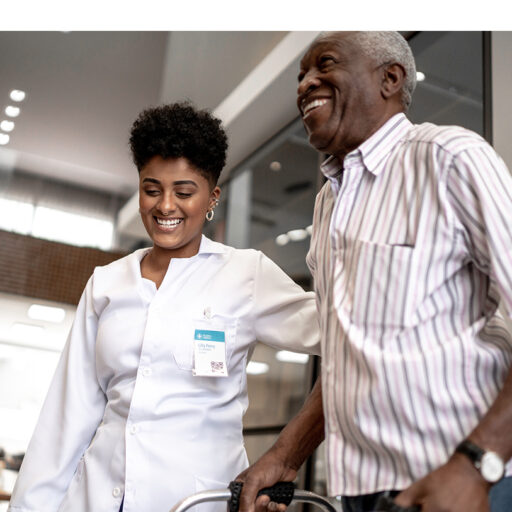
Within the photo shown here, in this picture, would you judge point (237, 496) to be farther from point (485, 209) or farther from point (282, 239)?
point (282, 239)

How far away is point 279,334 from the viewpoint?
1.60 meters

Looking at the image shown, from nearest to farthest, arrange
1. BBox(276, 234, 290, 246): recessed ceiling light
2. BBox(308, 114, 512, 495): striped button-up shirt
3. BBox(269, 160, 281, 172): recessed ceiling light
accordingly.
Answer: BBox(308, 114, 512, 495): striped button-up shirt < BBox(276, 234, 290, 246): recessed ceiling light < BBox(269, 160, 281, 172): recessed ceiling light

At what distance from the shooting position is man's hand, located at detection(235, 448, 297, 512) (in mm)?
1300

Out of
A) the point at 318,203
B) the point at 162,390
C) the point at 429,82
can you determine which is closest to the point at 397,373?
the point at 318,203

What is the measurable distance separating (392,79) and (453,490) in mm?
781

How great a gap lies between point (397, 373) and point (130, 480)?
2.44 ft

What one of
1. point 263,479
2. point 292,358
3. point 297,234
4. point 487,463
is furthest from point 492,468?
point 297,234

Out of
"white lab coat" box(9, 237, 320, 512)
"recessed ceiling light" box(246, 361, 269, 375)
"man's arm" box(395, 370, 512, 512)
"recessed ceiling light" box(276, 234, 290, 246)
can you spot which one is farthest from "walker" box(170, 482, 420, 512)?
"recessed ceiling light" box(276, 234, 290, 246)

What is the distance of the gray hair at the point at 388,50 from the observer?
1.32 meters

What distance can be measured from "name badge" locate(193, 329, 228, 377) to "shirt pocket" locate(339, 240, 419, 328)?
1.57 feet

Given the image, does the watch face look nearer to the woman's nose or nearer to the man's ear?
the man's ear

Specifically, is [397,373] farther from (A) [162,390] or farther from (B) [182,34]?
(B) [182,34]

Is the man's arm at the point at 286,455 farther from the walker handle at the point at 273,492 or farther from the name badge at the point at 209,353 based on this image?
the name badge at the point at 209,353

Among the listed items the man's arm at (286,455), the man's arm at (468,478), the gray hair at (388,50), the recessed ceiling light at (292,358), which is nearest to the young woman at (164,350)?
the man's arm at (286,455)
